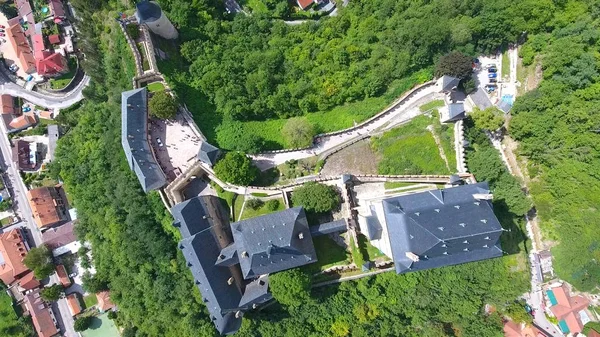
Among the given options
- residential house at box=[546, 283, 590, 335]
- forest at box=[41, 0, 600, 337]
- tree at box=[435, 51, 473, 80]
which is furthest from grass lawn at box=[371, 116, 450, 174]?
residential house at box=[546, 283, 590, 335]

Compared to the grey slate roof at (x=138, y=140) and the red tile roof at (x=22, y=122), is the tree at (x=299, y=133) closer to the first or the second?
the grey slate roof at (x=138, y=140)

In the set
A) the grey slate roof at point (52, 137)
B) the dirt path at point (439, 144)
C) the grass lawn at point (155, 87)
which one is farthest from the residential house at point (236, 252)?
the grey slate roof at point (52, 137)

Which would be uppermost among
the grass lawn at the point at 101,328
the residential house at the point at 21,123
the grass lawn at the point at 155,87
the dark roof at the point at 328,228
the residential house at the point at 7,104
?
the residential house at the point at 7,104

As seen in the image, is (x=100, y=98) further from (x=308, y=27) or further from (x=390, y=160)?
(x=390, y=160)

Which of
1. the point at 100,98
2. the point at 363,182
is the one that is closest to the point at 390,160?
the point at 363,182

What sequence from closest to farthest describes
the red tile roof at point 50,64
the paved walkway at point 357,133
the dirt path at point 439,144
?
the dirt path at point 439,144 → the paved walkway at point 357,133 → the red tile roof at point 50,64

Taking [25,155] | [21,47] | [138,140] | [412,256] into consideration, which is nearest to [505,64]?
[412,256]

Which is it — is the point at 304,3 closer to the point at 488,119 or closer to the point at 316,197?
the point at 488,119
